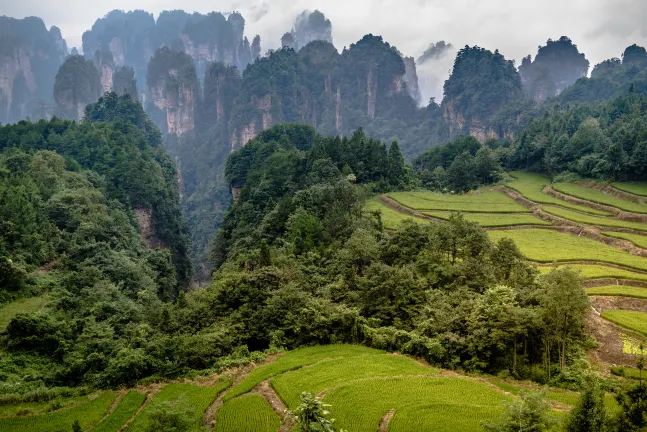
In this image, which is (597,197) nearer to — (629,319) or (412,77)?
(629,319)

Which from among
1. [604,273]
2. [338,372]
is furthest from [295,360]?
[604,273]

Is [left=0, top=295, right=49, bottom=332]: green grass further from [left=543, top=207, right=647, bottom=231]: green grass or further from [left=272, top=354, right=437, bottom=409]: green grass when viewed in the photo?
[left=543, top=207, right=647, bottom=231]: green grass

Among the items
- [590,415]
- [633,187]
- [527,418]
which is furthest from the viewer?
[633,187]

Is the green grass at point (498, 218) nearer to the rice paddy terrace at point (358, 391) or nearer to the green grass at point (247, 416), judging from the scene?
the rice paddy terrace at point (358, 391)

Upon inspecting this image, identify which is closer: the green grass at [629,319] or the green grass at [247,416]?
the green grass at [247,416]

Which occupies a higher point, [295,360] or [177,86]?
[177,86]

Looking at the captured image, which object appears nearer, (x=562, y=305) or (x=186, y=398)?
(x=186, y=398)

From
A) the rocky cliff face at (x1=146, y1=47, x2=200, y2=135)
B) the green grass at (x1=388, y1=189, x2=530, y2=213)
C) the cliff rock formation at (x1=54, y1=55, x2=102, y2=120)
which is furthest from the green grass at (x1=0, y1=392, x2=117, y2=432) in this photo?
the rocky cliff face at (x1=146, y1=47, x2=200, y2=135)

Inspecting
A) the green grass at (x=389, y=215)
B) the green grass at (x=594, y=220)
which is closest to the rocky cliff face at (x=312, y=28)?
the green grass at (x=389, y=215)
